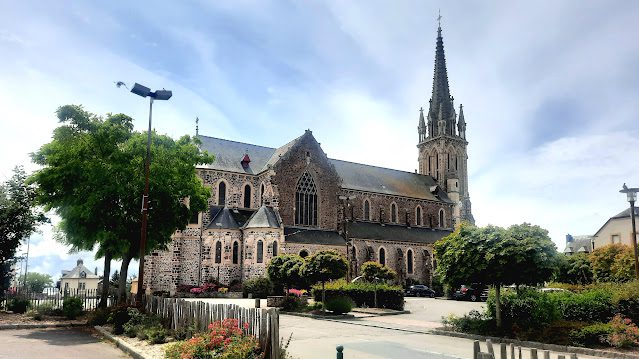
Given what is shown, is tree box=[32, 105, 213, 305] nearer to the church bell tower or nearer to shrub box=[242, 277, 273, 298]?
shrub box=[242, 277, 273, 298]

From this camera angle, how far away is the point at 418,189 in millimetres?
63375

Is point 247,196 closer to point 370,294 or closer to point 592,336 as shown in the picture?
point 370,294

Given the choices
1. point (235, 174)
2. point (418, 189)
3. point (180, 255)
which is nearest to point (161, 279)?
point (180, 255)

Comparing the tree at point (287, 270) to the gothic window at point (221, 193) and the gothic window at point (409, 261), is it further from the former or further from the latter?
the gothic window at point (409, 261)

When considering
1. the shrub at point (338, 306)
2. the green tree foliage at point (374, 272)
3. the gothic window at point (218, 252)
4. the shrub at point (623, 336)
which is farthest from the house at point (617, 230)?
the shrub at point (623, 336)

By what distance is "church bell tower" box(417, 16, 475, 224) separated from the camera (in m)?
69.4

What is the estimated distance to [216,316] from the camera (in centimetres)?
1290

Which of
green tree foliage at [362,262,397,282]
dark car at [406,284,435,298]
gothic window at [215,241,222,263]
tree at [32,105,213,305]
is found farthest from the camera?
dark car at [406,284,435,298]

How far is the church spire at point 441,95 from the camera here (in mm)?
71375

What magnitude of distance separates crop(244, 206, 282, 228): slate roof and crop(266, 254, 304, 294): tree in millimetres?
11064

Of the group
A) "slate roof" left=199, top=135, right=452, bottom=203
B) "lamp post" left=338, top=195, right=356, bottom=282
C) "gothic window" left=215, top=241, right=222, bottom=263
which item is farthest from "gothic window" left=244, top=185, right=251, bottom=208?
"lamp post" left=338, top=195, right=356, bottom=282

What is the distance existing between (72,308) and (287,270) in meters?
11.8

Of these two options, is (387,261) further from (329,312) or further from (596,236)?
(596,236)

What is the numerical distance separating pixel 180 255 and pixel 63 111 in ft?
Result: 71.2
